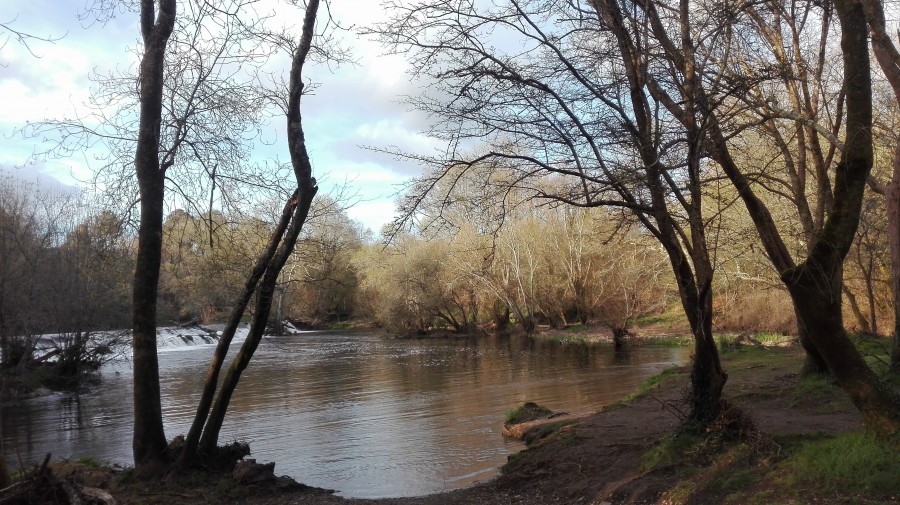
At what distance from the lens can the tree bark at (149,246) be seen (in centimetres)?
852

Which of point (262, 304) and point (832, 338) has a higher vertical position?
point (262, 304)

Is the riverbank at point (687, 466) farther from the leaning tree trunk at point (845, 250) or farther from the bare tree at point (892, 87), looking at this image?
the bare tree at point (892, 87)

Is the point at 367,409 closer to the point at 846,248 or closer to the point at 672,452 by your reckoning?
the point at 672,452

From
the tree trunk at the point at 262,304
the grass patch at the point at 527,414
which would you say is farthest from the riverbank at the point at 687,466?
the grass patch at the point at 527,414

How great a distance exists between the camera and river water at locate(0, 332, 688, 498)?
1148cm

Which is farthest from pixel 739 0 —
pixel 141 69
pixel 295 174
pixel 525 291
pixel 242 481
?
pixel 525 291

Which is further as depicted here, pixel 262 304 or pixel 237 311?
pixel 237 311

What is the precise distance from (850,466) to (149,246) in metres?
7.91

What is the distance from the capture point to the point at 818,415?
28.8ft

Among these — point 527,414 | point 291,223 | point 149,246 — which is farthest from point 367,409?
point 149,246

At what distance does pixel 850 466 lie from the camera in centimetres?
553

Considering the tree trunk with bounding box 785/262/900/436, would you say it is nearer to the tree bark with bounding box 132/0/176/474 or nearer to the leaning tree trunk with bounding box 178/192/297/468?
the leaning tree trunk with bounding box 178/192/297/468

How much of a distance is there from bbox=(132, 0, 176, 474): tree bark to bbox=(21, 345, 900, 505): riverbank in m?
0.57

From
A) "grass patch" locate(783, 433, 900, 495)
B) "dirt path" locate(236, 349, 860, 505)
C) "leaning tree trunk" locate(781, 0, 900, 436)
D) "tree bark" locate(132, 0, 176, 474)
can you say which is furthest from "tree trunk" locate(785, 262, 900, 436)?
"tree bark" locate(132, 0, 176, 474)
